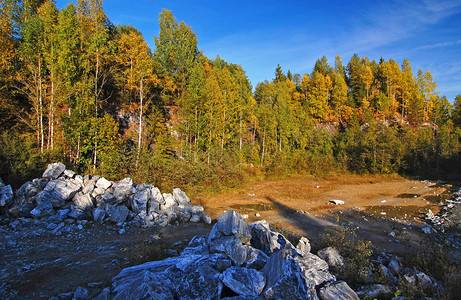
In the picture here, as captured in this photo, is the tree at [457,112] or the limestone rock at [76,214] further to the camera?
the tree at [457,112]

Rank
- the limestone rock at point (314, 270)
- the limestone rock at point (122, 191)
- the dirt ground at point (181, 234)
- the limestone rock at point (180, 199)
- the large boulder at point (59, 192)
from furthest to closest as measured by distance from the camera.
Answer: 1. the limestone rock at point (180, 199)
2. the limestone rock at point (122, 191)
3. the large boulder at point (59, 192)
4. the dirt ground at point (181, 234)
5. the limestone rock at point (314, 270)

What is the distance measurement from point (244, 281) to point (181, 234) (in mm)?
6290

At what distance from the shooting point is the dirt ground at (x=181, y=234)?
6145mm

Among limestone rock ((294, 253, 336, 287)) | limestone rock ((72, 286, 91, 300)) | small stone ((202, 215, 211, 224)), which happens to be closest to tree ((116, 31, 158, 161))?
small stone ((202, 215, 211, 224))

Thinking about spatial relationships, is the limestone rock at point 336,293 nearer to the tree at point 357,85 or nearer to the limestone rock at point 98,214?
the limestone rock at point 98,214

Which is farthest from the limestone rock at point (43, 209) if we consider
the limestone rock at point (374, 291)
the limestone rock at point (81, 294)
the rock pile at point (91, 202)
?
the limestone rock at point (374, 291)

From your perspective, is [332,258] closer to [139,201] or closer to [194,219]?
[194,219]

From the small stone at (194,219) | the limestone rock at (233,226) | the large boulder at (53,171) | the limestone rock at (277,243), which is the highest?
the large boulder at (53,171)

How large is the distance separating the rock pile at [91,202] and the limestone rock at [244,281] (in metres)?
7.34

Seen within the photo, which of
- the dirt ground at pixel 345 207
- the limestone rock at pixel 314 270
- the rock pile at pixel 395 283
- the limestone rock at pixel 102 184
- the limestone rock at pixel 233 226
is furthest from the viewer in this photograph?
the limestone rock at pixel 102 184

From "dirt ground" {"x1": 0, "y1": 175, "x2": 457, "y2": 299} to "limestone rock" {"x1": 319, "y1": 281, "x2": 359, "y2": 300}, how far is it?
392cm

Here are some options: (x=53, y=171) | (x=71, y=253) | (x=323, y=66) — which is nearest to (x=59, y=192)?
(x=53, y=171)

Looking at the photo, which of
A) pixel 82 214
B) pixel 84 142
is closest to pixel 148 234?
pixel 82 214

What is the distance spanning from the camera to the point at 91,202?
1146 centimetres
